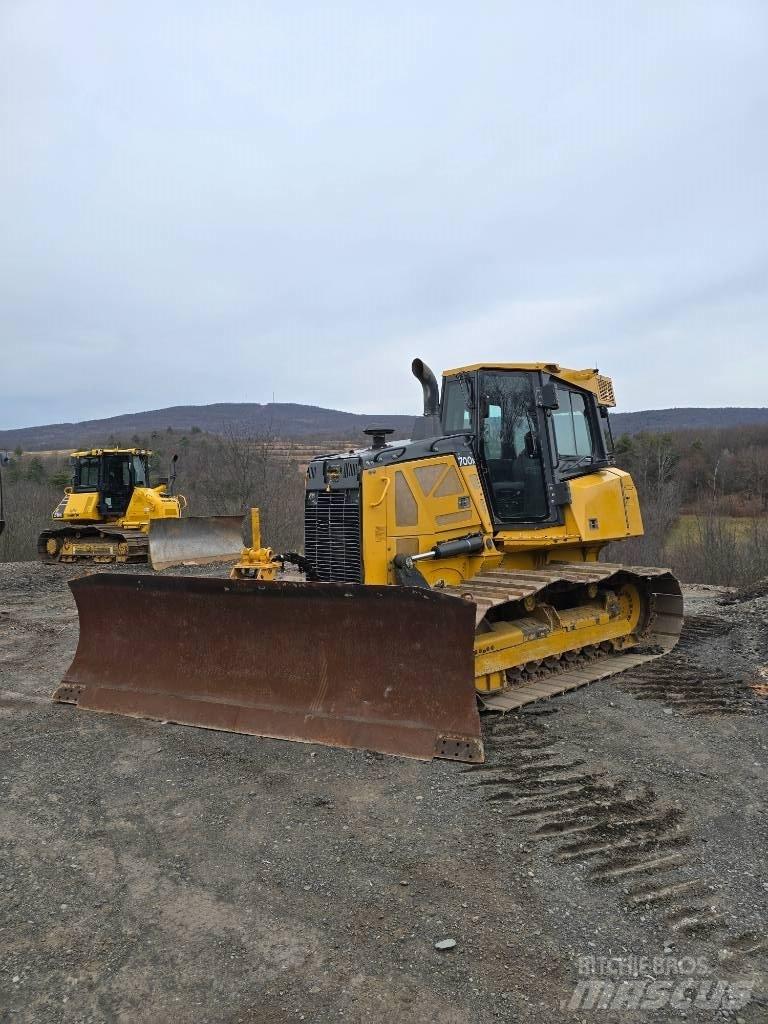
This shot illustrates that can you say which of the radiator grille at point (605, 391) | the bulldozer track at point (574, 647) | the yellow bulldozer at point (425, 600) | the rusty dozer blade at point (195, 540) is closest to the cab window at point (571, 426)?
the yellow bulldozer at point (425, 600)

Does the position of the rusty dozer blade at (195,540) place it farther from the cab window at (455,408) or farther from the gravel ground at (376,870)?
the gravel ground at (376,870)

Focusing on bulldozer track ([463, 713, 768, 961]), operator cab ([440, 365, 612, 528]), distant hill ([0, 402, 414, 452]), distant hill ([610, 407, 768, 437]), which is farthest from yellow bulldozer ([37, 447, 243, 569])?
distant hill ([0, 402, 414, 452])

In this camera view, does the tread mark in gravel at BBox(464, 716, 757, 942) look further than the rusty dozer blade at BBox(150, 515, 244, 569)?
No

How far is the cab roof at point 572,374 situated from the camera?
6.98 meters

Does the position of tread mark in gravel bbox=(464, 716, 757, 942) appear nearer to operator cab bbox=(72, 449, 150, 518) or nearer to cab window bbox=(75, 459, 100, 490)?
operator cab bbox=(72, 449, 150, 518)

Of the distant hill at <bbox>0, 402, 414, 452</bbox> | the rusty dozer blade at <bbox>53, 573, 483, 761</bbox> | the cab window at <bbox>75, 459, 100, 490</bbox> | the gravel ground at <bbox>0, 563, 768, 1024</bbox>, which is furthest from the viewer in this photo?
the distant hill at <bbox>0, 402, 414, 452</bbox>

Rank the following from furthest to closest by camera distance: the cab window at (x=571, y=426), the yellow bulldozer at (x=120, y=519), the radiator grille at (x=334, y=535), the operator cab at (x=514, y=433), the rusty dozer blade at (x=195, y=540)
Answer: the yellow bulldozer at (x=120, y=519)
the rusty dozer blade at (x=195, y=540)
the cab window at (x=571, y=426)
the operator cab at (x=514, y=433)
the radiator grille at (x=334, y=535)

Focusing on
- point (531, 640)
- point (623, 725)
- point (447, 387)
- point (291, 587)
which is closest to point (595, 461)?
point (447, 387)

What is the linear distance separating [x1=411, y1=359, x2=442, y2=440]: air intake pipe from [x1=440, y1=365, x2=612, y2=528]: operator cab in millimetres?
167

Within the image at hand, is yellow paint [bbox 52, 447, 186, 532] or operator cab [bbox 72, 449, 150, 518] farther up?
operator cab [bbox 72, 449, 150, 518]

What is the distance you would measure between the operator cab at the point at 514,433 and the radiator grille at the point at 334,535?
1232 mm

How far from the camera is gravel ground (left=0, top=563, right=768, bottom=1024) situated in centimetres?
275

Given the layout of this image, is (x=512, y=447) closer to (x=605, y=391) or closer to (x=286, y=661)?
(x=605, y=391)

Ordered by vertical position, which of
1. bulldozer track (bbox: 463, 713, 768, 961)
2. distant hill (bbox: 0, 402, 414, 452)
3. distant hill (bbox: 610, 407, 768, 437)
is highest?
distant hill (bbox: 0, 402, 414, 452)
